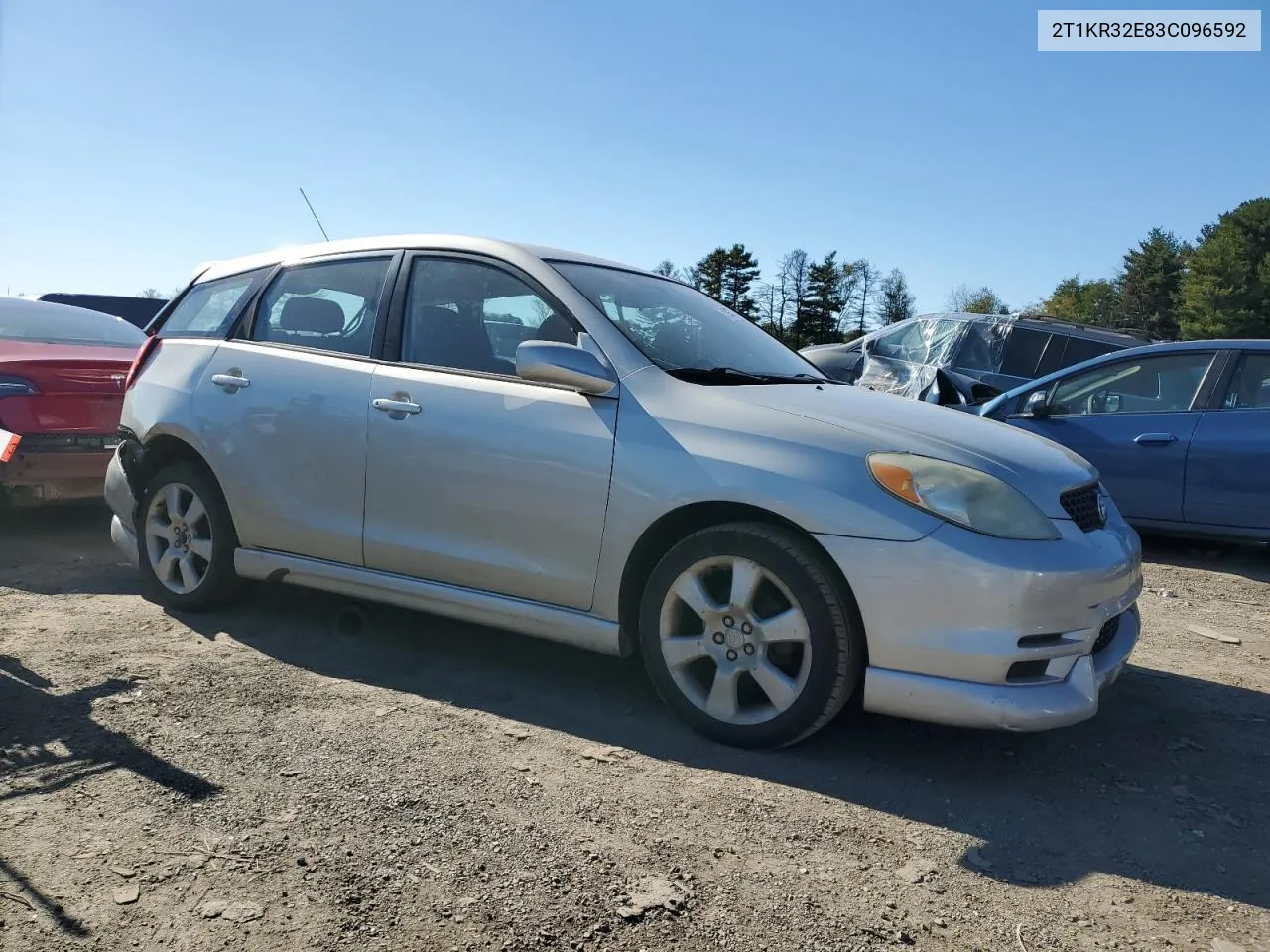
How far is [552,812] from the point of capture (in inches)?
105

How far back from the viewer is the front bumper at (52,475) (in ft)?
18.5

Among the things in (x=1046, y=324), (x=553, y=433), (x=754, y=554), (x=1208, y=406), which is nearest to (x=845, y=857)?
(x=754, y=554)

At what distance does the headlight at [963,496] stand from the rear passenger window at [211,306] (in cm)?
306

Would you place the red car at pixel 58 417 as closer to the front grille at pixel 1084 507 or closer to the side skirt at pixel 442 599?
the side skirt at pixel 442 599

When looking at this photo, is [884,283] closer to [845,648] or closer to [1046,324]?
[1046,324]

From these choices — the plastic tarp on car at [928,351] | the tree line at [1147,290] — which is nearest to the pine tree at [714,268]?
the tree line at [1147,290]

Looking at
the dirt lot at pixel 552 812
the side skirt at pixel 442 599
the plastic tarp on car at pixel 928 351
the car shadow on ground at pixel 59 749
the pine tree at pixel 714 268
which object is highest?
the pine tree at pixel 714 268

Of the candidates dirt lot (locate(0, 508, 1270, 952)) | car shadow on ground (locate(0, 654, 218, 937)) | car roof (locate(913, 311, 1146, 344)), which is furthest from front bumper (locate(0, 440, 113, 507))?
car roof (locate(913, 311, 1146, 344))

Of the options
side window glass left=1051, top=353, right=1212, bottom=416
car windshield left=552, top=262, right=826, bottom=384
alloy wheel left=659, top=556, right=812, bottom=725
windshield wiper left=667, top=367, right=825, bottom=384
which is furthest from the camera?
side window glass left=1051, top=353, right=1212, bottom=416

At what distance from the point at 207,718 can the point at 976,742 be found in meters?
2.56

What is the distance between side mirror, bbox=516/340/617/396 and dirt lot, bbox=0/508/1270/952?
3.78ft

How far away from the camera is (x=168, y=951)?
2018 millimetres

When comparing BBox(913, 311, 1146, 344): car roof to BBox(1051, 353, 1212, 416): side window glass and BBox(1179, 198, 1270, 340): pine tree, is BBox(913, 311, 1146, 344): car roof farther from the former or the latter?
BBox(1179, 198, 1270, 340): pine tree

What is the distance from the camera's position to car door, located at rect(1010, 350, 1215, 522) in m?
6.36
